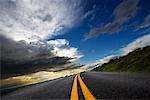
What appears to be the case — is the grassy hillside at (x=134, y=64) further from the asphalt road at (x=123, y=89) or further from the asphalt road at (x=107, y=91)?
the asphalt road at (x=123, y=89)

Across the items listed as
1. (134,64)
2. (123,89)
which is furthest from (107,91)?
(134,64)

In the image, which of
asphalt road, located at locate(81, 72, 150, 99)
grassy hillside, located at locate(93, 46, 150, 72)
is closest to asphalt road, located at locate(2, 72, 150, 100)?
asphalt road, located at locate(81, 72, 150, 99)

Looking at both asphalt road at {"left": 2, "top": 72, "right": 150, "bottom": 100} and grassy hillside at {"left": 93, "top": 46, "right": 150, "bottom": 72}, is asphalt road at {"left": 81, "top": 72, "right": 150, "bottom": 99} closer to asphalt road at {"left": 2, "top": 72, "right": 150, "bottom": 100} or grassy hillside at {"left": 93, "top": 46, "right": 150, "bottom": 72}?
asphalt road at {"left": 2, "top": 72, "right": 150, "bottom": 100}

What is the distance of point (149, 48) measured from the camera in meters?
89.9

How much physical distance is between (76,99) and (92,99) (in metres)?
Result: 0.49

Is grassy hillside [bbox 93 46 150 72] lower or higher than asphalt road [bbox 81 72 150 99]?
higher

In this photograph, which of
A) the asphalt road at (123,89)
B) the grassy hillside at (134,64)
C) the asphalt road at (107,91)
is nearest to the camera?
the asphalt road at (123,89)

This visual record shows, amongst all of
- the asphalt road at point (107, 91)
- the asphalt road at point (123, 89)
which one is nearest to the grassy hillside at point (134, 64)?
the asphalt road at point (107, 91)

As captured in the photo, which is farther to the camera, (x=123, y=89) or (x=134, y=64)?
(x=134, y=64)

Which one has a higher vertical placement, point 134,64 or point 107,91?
point 134,64

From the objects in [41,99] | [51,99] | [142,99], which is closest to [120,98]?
[142,99]

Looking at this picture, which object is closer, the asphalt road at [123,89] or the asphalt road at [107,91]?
the asphalt road at [123,89]

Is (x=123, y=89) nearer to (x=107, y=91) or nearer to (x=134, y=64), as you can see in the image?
(x=107, y=91)

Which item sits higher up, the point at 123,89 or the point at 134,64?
the point at 134,64
